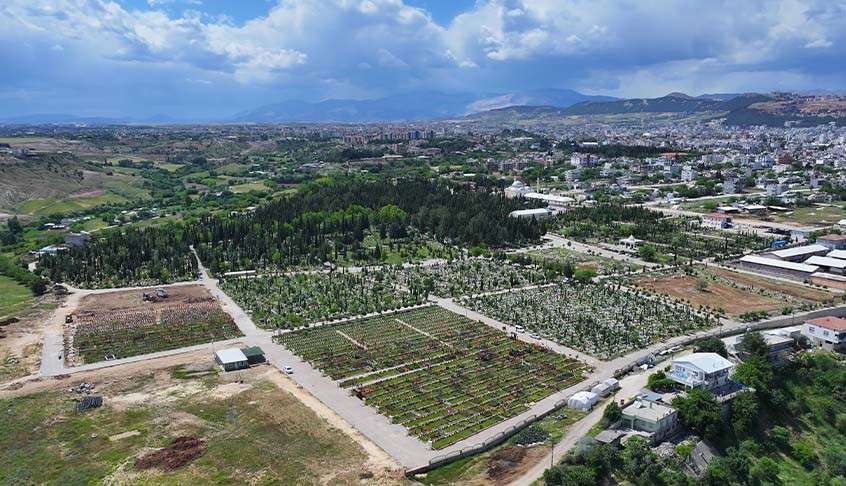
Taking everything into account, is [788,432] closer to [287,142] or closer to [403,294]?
[403,294]

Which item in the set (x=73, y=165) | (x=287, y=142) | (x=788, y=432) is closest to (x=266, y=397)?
(x=788, y=432)

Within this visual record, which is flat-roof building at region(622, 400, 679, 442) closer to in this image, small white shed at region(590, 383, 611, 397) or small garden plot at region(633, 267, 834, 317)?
small white shed at region(590, 383, 611, 397)

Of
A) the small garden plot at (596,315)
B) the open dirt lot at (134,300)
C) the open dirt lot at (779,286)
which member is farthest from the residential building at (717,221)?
the open dirt lot at (134,300)

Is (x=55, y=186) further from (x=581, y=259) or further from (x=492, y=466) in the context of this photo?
(x=492, y=466)

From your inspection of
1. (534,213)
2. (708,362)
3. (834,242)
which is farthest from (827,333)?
(534,213)

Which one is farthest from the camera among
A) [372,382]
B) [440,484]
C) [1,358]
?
[1,358]

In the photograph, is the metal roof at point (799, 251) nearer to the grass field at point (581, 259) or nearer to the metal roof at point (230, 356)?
the grass field at point (581, 259)
